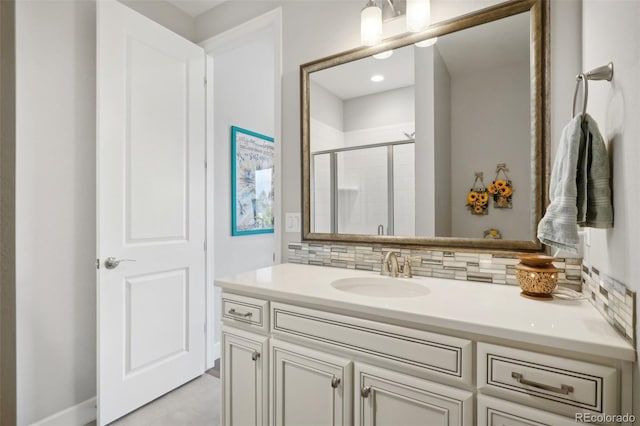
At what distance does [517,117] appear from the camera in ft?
4.21

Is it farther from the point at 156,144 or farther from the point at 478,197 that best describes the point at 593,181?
the point at 156,144

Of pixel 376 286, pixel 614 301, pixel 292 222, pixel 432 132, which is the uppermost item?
pixel 432 132

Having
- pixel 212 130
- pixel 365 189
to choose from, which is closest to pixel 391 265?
pixel 365 189

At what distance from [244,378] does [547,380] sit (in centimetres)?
108

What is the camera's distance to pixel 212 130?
2439 millimetres

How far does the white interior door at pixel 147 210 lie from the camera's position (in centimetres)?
177

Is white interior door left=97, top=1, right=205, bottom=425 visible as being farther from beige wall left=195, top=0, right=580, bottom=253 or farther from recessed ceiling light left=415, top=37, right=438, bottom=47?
recessed ceiling light left=415, top=37, right=438, bottom=47

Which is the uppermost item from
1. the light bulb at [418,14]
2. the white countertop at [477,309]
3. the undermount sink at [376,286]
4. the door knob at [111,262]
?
the light bulb at [418,14]

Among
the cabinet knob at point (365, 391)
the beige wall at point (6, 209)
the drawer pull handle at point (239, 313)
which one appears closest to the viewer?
the beige wall at point (6, 209)

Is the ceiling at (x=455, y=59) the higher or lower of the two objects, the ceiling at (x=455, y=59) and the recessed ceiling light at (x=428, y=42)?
the lower

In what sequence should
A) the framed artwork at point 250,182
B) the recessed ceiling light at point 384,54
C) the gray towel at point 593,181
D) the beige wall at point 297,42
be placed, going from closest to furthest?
the gray towel at point 593,181 < the recessed ceiling light at point 384,54 < the beige wall at point 297,42 < the framed artwork at point 250,182

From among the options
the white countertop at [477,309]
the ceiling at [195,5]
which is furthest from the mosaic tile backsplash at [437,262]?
the ceiling at [195,5]

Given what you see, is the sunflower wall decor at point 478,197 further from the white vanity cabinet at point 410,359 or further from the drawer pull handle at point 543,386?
the drawer pull handle at point 543,386

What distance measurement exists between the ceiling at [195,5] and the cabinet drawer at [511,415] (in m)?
2.69
